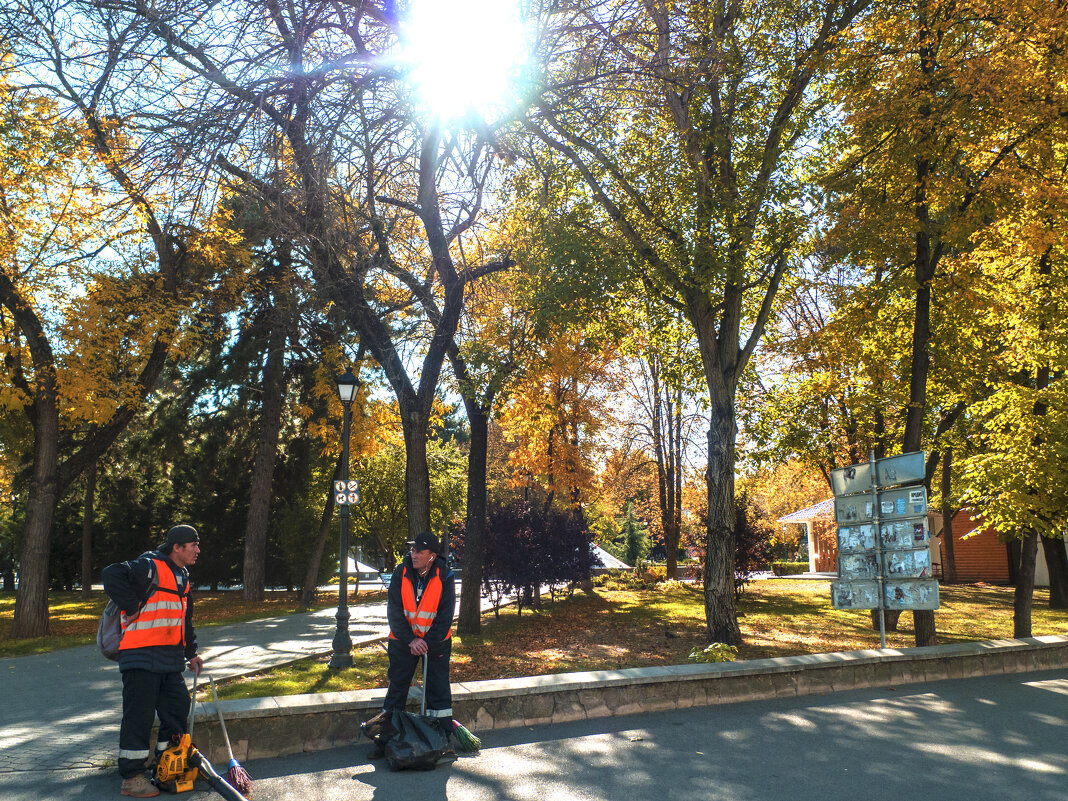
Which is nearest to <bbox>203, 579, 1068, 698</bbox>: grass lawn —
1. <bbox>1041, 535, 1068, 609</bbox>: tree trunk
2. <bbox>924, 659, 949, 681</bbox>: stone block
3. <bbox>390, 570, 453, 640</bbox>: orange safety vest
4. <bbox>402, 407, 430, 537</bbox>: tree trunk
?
<bbox>1041, 535, 1068, 609</bbox>: tree trunk

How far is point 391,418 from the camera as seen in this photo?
22422mm

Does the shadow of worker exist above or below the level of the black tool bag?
below

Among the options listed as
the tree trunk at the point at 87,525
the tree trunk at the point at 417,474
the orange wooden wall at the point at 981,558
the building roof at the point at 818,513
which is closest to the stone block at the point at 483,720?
the tree trunk at the point at 417,474

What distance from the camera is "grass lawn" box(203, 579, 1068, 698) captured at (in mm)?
10305

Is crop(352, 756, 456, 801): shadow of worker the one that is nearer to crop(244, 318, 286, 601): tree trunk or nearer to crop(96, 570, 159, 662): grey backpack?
crop(96, 570, 159, 662): grey backpack

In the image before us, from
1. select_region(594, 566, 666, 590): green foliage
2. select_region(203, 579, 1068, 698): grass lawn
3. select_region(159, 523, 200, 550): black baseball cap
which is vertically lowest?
select_region(594, 566, 666, 590): green foliage

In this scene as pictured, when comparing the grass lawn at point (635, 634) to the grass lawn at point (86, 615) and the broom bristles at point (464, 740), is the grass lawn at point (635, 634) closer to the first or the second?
the broom bristles at point (464, 740)

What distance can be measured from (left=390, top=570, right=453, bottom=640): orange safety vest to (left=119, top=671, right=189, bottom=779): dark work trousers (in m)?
1.65

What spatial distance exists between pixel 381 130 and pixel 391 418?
13.0m

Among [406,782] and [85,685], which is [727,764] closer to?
[406,782]

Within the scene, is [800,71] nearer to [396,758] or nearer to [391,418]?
[396,758]

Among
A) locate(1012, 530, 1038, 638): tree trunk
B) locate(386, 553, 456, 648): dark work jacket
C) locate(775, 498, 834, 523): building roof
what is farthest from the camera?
locate(775, 498, 834, 523): building roof

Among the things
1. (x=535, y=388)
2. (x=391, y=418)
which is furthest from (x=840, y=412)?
(x=391, y=418)

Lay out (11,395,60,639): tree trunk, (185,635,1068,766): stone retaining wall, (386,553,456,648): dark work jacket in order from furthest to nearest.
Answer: (11,395,60,639): tree trunk < (386,553,456,648): dark work jacket < (185,635,1068,766): stone retaining wall
